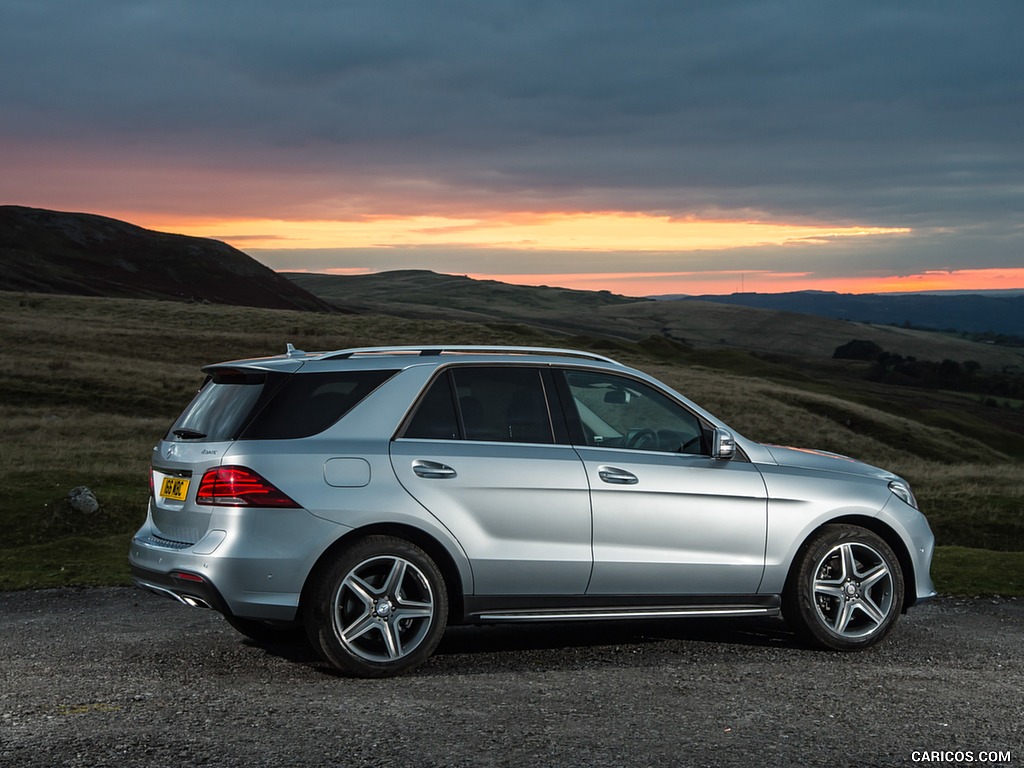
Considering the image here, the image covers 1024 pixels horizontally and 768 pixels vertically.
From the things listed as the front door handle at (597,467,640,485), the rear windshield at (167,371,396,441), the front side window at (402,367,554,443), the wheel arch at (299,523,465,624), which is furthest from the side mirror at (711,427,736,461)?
the rear windshield at (167,371,396,441)

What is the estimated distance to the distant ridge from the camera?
472 feet

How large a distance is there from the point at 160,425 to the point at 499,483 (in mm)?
24019

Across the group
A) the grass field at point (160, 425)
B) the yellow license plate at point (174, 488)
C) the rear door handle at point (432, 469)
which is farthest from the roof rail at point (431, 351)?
the grass field at point (160, 425)

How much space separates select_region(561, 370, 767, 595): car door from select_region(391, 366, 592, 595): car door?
0.16 m

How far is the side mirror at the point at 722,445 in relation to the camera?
283 inches

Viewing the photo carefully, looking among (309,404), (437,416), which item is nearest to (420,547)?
(437,416)

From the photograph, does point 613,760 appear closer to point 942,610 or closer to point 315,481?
point 315,481

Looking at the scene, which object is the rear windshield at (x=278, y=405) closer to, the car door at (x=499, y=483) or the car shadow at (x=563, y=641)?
the car door at (x=499, y=483)

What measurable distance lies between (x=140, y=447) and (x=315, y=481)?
63.0ft

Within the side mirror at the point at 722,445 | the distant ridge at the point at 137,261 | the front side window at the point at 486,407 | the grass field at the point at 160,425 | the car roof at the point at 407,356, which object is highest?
the distant ridge at the point at 137,261

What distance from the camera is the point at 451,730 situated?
17.5 ft

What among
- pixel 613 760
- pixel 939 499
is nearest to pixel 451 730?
pixel 613 760

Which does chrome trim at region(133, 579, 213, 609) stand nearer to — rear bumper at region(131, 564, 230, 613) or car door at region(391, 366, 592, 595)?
rear bumper at region(131, 564, 230, 613)

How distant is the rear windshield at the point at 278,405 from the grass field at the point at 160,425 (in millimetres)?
4325
